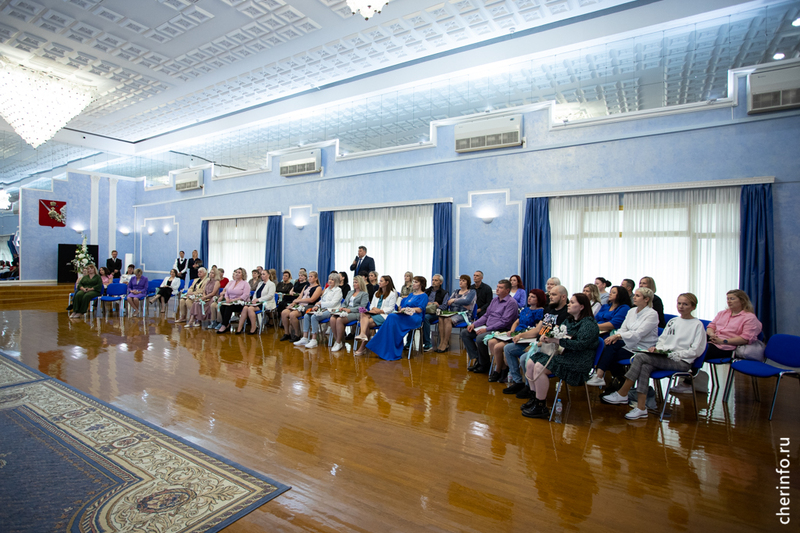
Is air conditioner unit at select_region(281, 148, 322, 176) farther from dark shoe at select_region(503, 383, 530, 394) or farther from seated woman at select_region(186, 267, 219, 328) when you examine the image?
dark shoe at select_region(503, 383, 530, 394)

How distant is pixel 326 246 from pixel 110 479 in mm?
7105

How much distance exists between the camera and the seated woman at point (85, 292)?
9.64 m

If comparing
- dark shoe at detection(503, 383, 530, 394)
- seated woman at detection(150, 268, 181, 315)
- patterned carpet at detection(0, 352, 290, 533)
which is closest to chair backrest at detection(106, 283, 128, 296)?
seated woman at detection(150, 268, 181, 315)

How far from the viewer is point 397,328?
19.8 feet

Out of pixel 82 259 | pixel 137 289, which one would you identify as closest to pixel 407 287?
pixel 137 289

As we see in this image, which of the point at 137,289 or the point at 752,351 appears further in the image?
the point at 137,289

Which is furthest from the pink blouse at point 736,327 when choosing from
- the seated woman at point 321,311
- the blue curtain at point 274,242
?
the blue curtain at point 274,242

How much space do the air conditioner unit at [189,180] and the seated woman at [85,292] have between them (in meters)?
3.52

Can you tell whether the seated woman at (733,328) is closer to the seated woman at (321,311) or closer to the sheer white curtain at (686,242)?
→ the sheer white curtain at (686,242)

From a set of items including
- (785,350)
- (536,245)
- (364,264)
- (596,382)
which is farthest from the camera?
(364,264)

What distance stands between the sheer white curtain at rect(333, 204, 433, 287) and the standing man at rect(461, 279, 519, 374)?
9.30ft

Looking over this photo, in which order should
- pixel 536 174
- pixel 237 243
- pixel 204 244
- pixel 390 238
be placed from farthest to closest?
pixel 204 244 → pixel 237 243 → pixel 390 238 → pixel 536 174

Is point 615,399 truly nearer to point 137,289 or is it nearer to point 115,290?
point 137,289

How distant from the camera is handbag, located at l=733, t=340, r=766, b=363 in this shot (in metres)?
4.09
